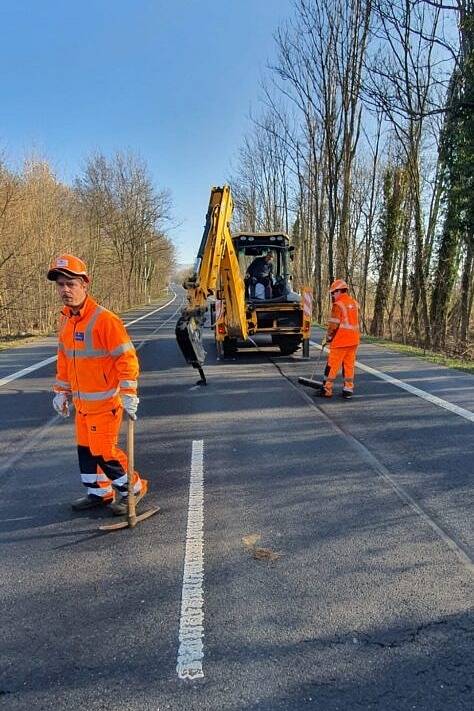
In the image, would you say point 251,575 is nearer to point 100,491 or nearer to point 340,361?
point 100,491

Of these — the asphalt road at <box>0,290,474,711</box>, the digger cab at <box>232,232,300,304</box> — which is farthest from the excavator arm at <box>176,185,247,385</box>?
the asphalt road at <box>0,290,474,711</box>

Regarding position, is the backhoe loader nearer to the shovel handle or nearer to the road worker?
the road worker

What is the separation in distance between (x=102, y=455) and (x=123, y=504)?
1.52 feet

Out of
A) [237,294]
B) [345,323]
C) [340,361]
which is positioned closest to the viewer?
[345,323]

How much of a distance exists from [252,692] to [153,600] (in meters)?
0.89

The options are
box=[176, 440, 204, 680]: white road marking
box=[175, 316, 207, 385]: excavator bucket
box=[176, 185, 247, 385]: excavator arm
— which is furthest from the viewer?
box=[176, 185, 247, 385]: excavator arm

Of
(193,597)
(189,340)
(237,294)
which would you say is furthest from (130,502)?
(237,294)

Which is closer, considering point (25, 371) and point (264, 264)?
point (25, 371)

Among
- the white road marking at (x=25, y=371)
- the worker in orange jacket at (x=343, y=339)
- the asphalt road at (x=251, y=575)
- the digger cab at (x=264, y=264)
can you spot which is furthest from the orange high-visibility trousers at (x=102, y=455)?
the digger cab at (x=264, y=264)

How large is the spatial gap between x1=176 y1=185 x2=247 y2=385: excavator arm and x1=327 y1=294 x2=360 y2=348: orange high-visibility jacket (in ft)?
7.99

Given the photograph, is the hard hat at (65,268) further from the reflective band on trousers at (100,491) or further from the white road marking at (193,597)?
the white road marking at (193,597)

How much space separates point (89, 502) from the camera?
4.33m

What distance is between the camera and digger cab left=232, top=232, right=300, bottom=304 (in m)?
13.8

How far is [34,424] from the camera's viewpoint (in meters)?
7.15
